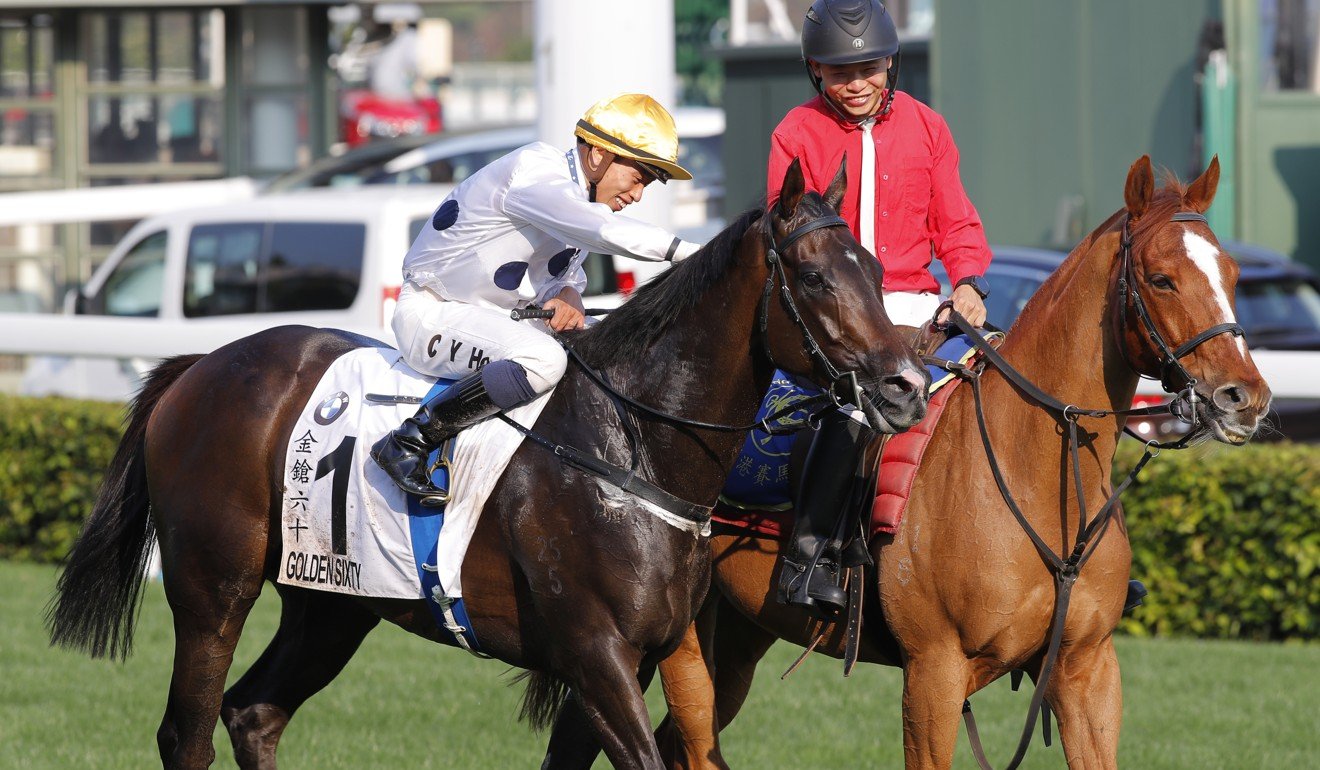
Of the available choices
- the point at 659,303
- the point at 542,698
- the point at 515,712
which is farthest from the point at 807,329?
the point at 515,712

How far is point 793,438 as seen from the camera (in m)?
5.44

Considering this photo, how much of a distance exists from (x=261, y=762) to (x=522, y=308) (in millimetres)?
1764

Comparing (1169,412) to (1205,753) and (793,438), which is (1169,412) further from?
(1205,753)

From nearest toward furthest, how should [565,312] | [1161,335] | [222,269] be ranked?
[1161,335] → [565,312] → [222,269]

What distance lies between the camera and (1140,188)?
15.9 ft

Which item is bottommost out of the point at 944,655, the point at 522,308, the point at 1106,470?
the point at 944,655

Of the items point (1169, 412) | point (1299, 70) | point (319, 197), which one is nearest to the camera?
point (1169, 412)

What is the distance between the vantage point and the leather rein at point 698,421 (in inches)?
177

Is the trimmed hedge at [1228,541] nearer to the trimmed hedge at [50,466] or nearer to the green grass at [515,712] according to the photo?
the green grass at [515,712]

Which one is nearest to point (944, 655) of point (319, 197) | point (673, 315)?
point (673, 315)

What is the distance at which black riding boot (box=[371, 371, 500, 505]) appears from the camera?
195 inches

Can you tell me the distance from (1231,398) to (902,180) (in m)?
1.33

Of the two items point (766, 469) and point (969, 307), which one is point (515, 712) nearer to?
point (766, 469)

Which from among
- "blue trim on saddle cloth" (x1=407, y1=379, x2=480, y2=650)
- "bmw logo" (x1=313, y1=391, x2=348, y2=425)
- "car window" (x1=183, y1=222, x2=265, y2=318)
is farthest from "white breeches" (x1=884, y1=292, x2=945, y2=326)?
"car window" (x1=183, y1=222, x2=265, y2=318)
